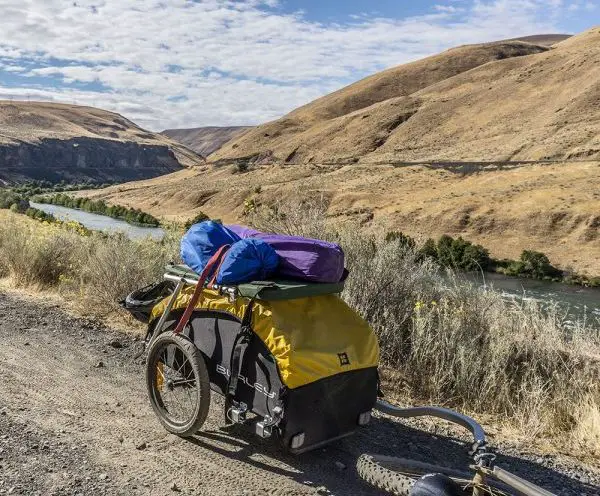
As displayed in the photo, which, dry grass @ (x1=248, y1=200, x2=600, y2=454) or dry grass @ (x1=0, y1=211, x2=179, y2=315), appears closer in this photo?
dry grass @ (x1=248, y1=200, x2=600, y2=454)

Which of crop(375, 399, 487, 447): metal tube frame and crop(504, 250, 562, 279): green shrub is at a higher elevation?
crop(375, 399, 487, 447): metal tube frame

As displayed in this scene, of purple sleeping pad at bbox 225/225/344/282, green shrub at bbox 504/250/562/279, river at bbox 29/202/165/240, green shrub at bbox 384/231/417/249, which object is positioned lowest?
green shrub at bbox 504/250/562/279

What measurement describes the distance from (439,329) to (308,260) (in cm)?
278

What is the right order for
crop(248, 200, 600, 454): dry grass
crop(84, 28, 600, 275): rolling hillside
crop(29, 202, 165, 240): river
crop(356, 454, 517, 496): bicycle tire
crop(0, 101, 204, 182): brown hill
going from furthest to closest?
crop(0, 101, 204, 182): brown hill
crop(84, 28, 600, 275): rolling hillside
crop(29, 202, 165, 240): river
crop(248, 200, 600, 454): dry grass
crop(356, 454, 517, 496): bicycle tire

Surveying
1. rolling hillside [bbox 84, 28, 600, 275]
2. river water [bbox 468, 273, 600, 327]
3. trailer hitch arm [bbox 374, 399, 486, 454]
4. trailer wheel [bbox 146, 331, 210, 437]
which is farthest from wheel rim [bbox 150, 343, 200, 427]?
river water [bbox 468, 273, 600, 327]

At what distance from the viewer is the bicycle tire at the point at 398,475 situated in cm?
293

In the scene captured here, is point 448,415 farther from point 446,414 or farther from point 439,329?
point 439,329

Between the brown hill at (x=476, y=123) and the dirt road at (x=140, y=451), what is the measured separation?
158 ft

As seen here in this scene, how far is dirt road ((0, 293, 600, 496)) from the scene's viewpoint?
3754 millimetres

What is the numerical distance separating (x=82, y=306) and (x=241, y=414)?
15.1ft

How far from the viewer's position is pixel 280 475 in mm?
3934

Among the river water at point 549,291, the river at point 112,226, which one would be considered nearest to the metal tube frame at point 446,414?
the river at point 112,226

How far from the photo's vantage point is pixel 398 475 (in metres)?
3.07

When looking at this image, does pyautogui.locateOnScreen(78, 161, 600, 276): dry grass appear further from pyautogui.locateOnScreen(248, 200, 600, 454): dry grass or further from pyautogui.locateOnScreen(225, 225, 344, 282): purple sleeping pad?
pyautogui.locateOnScreen(225, 225, 344, 282): purple sleeping pad
